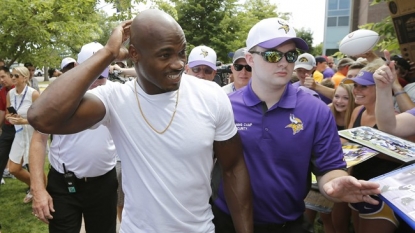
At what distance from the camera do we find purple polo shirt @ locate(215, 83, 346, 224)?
6.86 feet

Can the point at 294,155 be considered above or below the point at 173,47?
below

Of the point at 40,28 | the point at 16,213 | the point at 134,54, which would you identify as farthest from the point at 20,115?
the point at 134,54

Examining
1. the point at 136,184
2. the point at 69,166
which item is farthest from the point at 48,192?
the point at 136,184

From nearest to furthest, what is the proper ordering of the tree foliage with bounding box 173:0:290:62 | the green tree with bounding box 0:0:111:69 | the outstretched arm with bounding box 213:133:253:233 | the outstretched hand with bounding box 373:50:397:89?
the outstretched arm with bounding box 213:133:253:233 → the outstretched hand with bounding box 373:50:397:89 → the green tree with bounding box 0:0:111:69 → the tree foliage with bounding box 173:0:290:62

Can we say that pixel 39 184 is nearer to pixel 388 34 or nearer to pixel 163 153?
pixel 163 153

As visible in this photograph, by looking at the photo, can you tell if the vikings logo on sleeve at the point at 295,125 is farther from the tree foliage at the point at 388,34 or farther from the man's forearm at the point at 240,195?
the tree foliage at the point at 388,34

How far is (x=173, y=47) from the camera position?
1.62 meters

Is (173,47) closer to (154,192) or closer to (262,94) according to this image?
(154,192)

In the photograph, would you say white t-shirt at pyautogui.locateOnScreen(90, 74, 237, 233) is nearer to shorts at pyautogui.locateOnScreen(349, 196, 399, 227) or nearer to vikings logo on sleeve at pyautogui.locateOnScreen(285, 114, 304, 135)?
vikings logo on sleeve at pyautogui.locateOnScreen(285, 114, 304, 135)

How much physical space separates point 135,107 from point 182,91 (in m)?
0.25

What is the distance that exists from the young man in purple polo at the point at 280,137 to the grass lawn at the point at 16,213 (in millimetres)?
3450

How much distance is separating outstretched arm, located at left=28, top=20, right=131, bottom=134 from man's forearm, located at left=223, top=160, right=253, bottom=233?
82 centimetres

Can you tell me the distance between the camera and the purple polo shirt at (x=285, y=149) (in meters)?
2.09

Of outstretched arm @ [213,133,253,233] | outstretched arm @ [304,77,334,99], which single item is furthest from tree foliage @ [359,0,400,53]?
outstretched arm @ [213,133,253,233]
